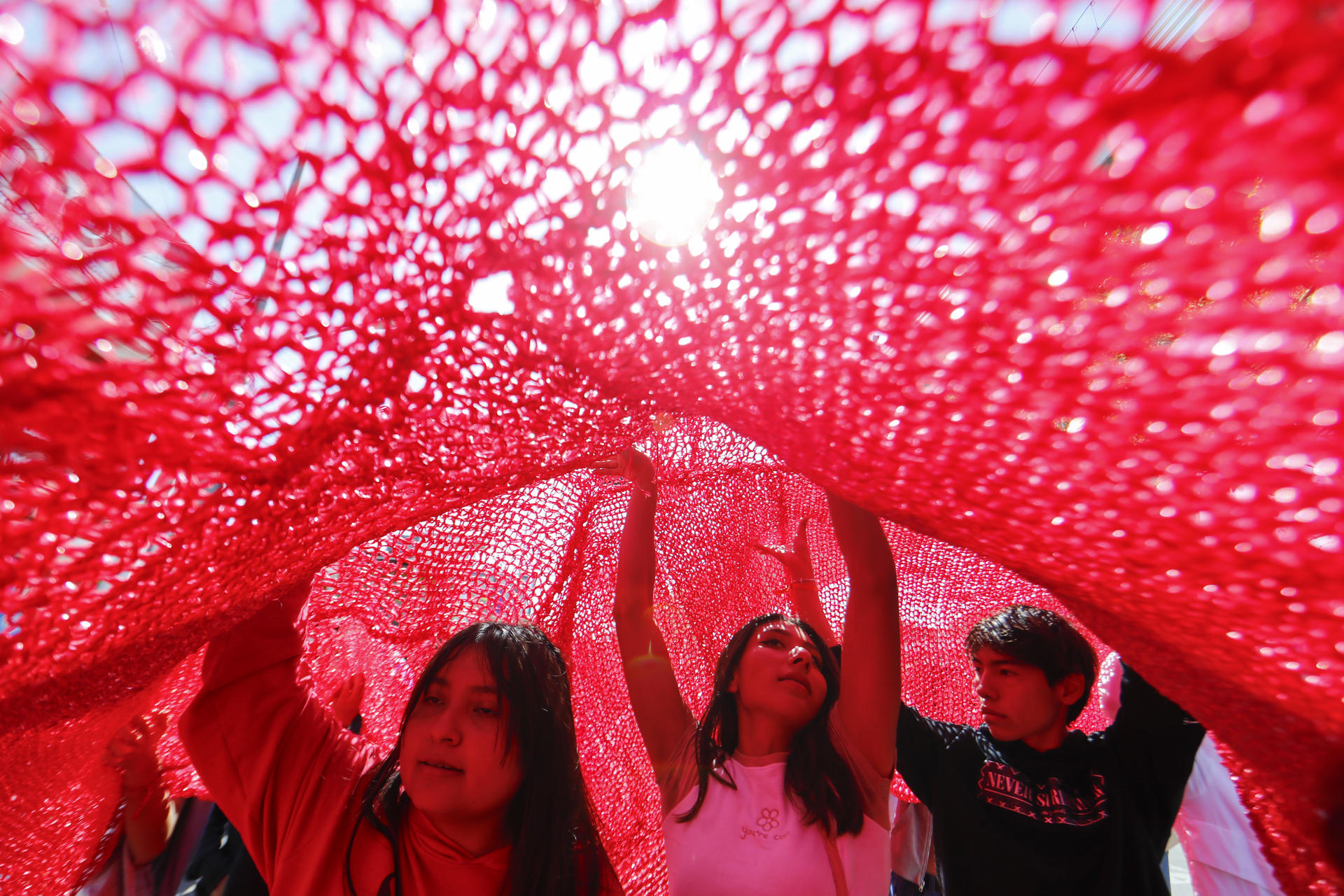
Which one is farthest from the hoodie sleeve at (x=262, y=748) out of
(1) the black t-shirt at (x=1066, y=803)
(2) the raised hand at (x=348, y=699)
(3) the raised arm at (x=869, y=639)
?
(1) the black t-shirt at (x=1066, y=803)

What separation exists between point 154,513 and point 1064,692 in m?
1.13

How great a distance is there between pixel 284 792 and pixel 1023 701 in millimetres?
988

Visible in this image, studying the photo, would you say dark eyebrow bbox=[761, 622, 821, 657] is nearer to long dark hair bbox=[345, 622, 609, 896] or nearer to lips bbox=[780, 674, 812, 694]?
lips bbox=[780, 674, 812, 694]

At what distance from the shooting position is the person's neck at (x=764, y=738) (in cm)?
76

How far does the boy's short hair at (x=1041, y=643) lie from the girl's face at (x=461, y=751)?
0.75 meters

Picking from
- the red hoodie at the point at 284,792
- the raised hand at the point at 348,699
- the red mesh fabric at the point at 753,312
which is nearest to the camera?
the red mesh fabric at the point at 753,312

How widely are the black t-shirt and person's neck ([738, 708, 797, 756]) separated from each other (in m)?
0.19

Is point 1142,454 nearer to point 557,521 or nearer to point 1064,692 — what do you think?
point 557,521

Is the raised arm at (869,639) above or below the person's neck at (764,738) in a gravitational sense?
above

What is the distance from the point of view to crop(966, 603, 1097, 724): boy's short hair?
846mm

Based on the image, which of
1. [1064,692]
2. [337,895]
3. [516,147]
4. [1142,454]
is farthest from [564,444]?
[1064,692]

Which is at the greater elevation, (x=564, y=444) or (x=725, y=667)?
(x=564, y=444)

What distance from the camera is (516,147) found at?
0.26 m

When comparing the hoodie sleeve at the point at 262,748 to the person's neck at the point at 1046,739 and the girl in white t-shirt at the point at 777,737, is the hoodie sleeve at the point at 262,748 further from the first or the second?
the person's neck at the point at 1046,739
